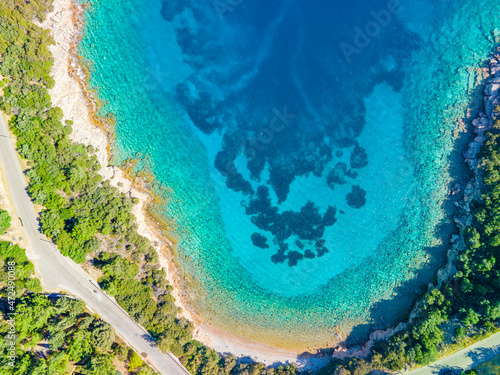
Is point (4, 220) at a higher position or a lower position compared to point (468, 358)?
lower

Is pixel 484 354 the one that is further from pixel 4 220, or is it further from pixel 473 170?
pixel 4 220

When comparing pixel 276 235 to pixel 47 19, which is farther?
pixel 276 235

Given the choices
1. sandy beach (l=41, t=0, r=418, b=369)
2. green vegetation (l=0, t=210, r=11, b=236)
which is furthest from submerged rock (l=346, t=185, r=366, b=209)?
green vegetation (l=0, t=210, r=11, b=236)

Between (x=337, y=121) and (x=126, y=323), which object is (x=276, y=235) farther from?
(x=126, y=323)

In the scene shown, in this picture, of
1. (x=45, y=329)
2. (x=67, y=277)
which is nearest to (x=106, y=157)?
(x=67, y=277)

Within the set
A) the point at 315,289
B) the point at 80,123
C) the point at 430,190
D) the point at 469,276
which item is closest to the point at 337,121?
the point at 430,190


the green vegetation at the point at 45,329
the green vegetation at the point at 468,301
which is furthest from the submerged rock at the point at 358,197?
the green vegetation at the point at 45,329

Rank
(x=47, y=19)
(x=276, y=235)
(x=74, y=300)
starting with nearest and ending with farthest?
(x=74, y=300) → (x=47, y=19) → (x=276, y=235)

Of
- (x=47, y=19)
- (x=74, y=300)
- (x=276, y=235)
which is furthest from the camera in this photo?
(x=276, y=235)
